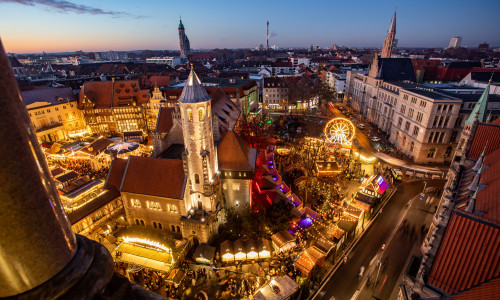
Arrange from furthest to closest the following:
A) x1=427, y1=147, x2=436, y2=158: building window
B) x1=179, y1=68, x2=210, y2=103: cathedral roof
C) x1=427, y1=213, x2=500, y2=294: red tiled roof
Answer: x1=427, y1=147, x2=436, y2=158: building window
x1=179, y1=68, x2=210, y2=103: cathedral roof
x1=427, y1=213, x2=500, y2=294: red tiled roof

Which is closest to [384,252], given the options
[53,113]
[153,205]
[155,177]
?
[153,205]

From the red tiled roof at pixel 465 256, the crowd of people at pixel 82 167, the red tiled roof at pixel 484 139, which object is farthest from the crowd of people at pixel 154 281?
the red tiled roof at pixel 484 139

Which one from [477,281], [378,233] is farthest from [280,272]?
[477,281]

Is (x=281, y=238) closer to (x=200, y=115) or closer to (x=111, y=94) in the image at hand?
(x=200, y=115)

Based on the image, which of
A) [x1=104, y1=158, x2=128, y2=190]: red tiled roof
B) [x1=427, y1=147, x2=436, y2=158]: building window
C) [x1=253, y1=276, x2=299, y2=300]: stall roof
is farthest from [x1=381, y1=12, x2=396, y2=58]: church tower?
[x1=104, y1=158, x2=128, y2=190]: red tiled roof

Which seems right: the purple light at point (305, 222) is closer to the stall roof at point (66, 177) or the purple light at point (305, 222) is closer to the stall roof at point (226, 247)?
the stall roof at point (226, 247)

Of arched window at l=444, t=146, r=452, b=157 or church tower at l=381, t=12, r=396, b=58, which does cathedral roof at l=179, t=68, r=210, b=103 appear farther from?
church tower at l=381, t=12, r=396, b=58

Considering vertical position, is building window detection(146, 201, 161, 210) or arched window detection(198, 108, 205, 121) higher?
arched window detection(198, 108, 205, 121)
